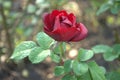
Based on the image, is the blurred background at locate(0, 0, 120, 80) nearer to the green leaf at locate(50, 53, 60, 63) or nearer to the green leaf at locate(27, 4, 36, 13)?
the green leaf at locate(27, 4, 36, 13)

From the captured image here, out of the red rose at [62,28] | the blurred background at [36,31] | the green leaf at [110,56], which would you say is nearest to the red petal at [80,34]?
the red rose at [62,28]

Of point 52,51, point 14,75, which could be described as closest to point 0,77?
point 14,75

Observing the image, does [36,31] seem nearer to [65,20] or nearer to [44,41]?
[44,41]

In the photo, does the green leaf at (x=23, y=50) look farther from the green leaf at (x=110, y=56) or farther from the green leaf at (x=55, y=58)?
the green leaf at (x=110, y=56)

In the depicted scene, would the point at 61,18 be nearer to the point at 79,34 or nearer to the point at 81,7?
the point at 79,34

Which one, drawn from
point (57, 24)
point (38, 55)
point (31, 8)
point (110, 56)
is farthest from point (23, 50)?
point (31, 8)

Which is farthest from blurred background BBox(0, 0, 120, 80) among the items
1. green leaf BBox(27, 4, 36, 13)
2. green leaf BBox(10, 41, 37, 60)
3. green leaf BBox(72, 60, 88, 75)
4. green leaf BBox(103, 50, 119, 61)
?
green leaf BBox(72, 60, 88, 75)
